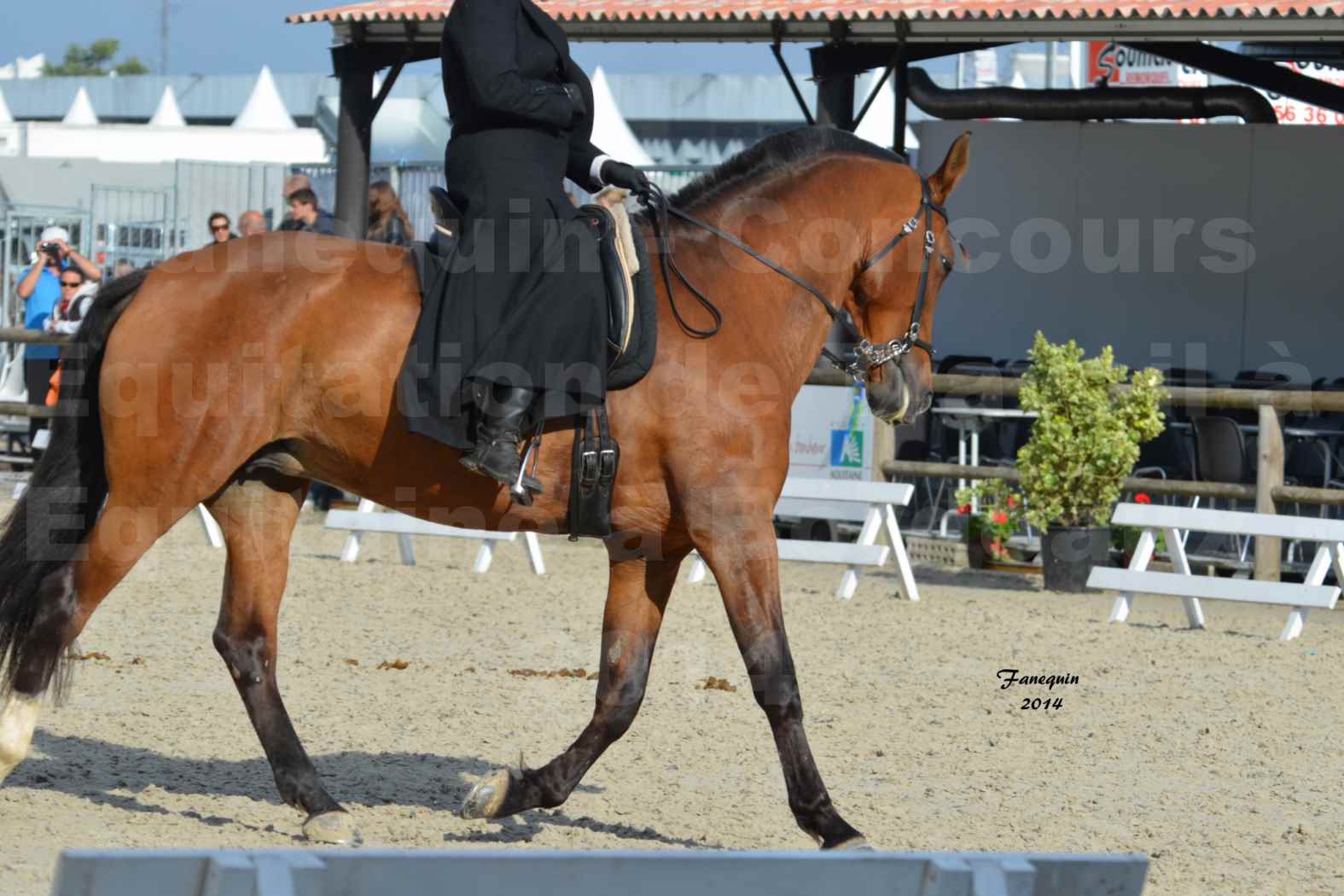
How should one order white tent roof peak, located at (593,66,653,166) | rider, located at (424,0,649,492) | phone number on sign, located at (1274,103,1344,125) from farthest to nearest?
white tent roof peak, located at (593,66,653,166) < phone number on sign, located at (1274,103,1344,125) < rider, located at (424,0,649,492)

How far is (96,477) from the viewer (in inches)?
197

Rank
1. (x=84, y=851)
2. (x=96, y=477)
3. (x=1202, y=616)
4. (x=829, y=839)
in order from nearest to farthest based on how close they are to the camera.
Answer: (x=84, y=851)
(x=829, y=839)
(x=96, y=477)
(x=1202, y=616)

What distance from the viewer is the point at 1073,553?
408 inches

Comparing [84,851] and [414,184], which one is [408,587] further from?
[414,184]

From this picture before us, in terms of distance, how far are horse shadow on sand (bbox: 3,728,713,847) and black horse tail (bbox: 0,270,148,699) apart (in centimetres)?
55

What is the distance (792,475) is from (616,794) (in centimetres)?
644

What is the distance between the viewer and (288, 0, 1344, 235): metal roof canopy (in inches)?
440

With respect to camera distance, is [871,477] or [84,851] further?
[871,477]

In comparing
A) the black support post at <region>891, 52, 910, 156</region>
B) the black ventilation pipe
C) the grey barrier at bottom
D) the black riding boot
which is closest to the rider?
the black riding boot

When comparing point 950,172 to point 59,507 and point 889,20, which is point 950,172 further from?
point 889,20

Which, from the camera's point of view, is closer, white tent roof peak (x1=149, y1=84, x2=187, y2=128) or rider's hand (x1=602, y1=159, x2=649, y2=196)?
rider's hand (x1=602, y1=159, x2=649, y2=196)

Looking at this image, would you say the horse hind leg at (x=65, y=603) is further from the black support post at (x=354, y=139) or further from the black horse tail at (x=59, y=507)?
the black support post at (x=354, y=139)

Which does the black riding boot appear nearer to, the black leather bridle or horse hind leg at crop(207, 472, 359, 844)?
the black leather bridle

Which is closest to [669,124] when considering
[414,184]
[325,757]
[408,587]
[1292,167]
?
[414,184]
